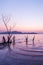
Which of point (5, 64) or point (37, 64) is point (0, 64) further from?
point (37, 64)

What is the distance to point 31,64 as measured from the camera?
1409cm

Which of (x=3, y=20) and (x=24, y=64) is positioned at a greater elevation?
(x=3, y=20)

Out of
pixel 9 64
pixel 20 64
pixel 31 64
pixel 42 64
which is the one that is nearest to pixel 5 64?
pixel 9 64

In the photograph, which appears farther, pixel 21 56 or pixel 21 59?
pixel 21 56

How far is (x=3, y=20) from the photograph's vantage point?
40.1 metres

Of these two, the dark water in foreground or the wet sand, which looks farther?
the dark water in foreground

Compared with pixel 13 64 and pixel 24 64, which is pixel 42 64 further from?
pixel 13 64

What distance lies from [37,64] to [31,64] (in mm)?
643

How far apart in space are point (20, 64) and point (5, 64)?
1611mm

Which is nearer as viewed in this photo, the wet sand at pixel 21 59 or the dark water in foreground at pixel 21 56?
the wet sand at pixel 21 59

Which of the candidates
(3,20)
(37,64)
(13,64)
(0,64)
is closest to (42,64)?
(37,64)

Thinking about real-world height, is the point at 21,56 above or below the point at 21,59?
below

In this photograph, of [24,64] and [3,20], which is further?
[3,20]

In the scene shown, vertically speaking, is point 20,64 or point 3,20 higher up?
point 3,20
